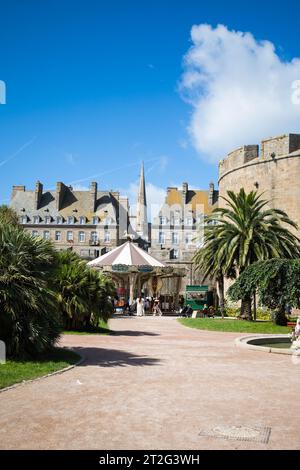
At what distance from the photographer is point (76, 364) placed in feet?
34.0

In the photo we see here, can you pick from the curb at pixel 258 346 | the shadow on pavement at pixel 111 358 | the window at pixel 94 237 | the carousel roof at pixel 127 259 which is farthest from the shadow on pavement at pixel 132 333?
the window at pixel 94 237

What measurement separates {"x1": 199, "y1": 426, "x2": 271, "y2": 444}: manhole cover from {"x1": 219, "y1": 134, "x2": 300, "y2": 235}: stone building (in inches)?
1094

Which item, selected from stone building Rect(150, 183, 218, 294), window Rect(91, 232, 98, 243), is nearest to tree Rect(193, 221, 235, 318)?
stone building Rect(150, 183, 218, 294)

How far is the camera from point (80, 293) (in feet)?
55.2

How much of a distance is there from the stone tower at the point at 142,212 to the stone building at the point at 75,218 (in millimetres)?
8224

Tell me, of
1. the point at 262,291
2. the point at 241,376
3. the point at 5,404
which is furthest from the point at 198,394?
the point at 262,291

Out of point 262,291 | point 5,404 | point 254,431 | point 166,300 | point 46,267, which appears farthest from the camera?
point 166,300

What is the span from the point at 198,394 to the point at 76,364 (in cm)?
352

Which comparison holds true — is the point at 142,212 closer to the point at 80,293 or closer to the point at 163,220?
the point at 163,220

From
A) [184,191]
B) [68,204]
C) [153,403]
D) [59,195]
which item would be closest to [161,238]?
[184,191]

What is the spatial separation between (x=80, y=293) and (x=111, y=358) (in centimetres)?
558

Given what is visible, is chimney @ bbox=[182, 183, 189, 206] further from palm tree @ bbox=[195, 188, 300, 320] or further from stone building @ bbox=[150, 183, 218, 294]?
palm tree @ bbox=[195, 188, 300, 320]

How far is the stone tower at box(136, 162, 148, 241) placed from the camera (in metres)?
83.8
